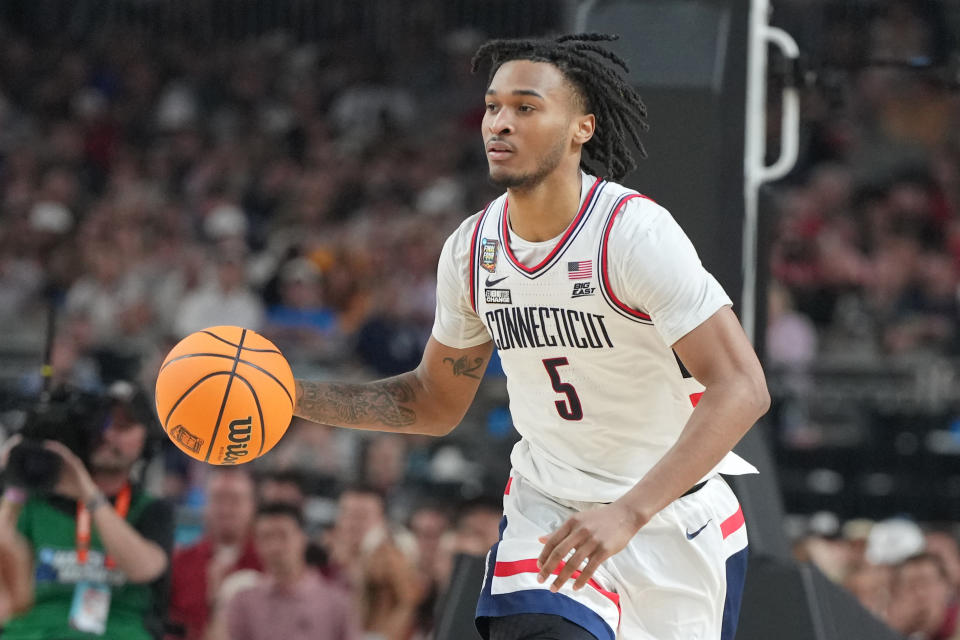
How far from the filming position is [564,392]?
3.64m

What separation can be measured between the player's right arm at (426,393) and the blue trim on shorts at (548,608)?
74cm

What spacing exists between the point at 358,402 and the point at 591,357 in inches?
31.8

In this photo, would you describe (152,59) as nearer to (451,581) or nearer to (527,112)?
(451,581)

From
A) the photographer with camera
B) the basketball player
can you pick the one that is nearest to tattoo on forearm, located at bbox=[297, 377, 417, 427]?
the basketball player

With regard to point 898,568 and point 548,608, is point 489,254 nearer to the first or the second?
point 548,608

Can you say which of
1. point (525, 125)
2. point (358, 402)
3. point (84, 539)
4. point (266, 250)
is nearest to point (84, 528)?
point (84, 539)

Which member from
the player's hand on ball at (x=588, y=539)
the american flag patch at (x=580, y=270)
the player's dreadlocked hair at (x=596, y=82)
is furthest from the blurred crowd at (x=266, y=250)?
the player's hand on ball at (x=588, y=539)

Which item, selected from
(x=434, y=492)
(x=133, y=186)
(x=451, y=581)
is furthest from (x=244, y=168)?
(x=451, y=581)

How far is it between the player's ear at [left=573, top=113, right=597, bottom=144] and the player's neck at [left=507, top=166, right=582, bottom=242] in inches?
3.6

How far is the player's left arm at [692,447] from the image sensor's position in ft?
9.91

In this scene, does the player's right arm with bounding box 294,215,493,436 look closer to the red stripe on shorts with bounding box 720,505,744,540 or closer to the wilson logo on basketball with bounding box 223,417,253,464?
the wilson logo on basketball with bounding box 223,417,253,464

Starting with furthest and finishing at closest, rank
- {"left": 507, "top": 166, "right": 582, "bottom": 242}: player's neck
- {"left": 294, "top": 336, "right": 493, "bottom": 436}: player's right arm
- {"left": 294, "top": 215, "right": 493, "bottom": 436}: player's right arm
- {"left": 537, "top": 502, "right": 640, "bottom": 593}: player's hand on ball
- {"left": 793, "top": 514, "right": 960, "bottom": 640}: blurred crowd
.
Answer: {"left": 793, "top": 514, "right": 960, "bottom": 640}: blurred crowd < {"left": 294, "top": 336, "right": 493, "bottom": 436}: player's right arm < {"left": 294, "top": 215, "right": 493, "bottom": 436}: player's right arm < {"left": 507, "top": 166, "right": 582, "bottom": 242}: player's neck < {"left": 537, "top": 502, "right": 640, "bottom": 593}: player's hand on ball

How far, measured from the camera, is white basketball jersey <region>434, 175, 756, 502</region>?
3.51 metres

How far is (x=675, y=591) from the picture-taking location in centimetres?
357
